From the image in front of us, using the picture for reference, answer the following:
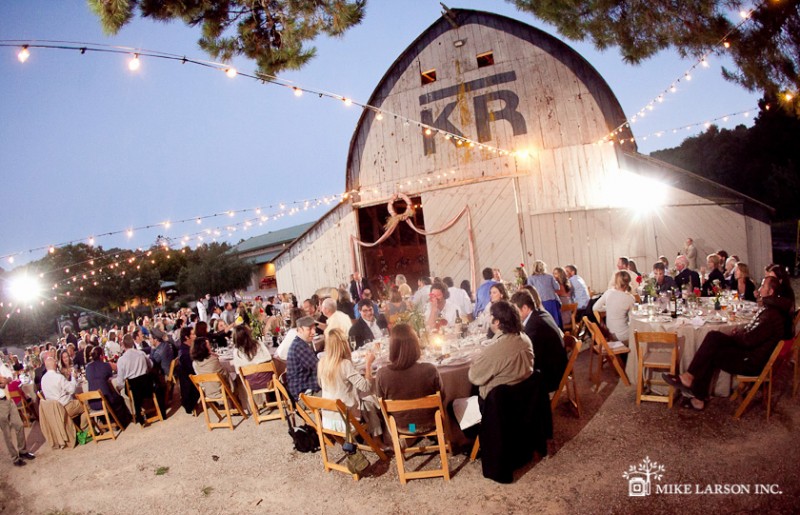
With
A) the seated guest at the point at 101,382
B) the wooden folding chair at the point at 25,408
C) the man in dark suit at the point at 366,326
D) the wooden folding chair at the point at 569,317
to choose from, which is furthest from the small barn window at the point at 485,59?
the wooden folding chair at the point at 25,408

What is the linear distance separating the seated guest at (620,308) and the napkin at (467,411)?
290 centimetres

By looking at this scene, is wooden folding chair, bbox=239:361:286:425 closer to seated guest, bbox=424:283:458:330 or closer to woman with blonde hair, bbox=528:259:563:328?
seated guest, bbox=424:283:458:330

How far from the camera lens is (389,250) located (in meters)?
17.6

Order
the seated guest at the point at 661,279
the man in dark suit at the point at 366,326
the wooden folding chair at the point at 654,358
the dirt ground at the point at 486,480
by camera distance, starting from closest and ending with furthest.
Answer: the dirt ground at the point at 486,480 → the wooden folding chair at the point at 654,358 → the man in dark suit at the point at 366,326 → the seated guest at the point at 661,279

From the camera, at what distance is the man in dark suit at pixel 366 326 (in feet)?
22.4

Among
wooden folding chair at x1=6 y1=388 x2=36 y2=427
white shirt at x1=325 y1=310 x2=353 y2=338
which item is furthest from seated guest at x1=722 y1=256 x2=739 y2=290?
wooden folding chair at x1=6 y1=388 x2=36 y2=427

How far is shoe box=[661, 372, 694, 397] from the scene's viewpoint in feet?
16.3

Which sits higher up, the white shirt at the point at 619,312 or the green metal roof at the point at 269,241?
the green metal roof at the point at 269,241

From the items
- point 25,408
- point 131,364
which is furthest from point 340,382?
point 25,408

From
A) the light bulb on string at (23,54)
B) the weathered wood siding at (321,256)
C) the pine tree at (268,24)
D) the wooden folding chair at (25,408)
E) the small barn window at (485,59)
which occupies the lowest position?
the wooden folding chair at (25,408)

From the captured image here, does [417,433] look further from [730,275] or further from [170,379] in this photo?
[730,275]

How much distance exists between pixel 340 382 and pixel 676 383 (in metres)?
3.68

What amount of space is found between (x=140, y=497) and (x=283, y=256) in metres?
10.4

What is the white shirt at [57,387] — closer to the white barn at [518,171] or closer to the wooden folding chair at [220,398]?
the wooden folding chair at [220,398]
